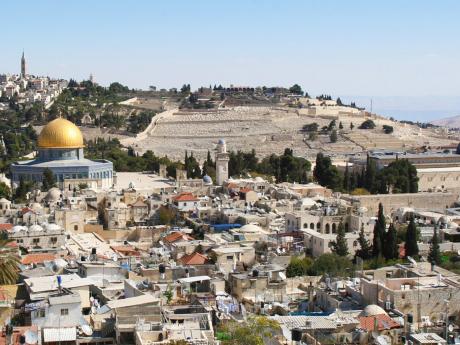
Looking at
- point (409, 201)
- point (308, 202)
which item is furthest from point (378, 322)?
point (409, 201)

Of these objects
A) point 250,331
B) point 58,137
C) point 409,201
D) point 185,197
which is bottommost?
point 409,201

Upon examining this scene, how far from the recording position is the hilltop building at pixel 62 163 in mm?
34000

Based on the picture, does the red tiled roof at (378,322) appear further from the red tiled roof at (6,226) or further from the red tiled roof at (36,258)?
the red tiled roof at (6,226)

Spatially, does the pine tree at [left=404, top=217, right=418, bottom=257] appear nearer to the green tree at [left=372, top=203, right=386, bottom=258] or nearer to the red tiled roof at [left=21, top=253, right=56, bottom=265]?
the green tree at [left=372, top=203, right=386, bottom=258]

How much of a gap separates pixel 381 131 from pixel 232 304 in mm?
52205

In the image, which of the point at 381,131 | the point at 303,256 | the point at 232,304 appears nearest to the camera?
the point at 232,304

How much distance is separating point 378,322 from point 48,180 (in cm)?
2111

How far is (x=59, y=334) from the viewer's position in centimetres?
1176

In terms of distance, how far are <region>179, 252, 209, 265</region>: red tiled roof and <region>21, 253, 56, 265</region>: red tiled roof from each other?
9.32 ft

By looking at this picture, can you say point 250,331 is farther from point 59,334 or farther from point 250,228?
point 250,228

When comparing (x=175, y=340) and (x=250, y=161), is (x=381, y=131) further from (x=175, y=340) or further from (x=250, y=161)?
(x=175, y=340)

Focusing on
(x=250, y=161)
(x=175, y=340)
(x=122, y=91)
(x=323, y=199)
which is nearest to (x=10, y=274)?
(x=175, y=340)

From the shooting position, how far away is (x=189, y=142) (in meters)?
60.8

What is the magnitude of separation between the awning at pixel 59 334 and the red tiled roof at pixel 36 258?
596 cm
